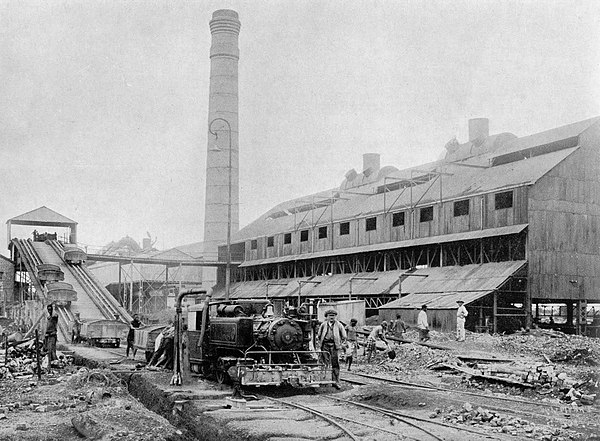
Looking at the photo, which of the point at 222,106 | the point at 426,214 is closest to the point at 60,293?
the point at 426,214

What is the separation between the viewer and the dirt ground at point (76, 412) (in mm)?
12430

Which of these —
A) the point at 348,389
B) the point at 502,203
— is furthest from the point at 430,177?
the point at 348,389

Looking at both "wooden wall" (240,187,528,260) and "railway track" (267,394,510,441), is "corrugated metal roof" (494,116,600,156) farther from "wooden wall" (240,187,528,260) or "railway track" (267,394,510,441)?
"railway track" (267,394,510,441)

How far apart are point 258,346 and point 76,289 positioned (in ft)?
100

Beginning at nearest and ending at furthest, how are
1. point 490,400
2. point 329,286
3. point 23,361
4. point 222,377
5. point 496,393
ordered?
1. point 490,400
2. point 496,393
3. point 222,377
4. point 23,361
5. point 329,286

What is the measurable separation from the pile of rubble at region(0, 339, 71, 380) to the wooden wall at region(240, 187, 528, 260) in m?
22.0

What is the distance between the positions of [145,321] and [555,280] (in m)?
23.9

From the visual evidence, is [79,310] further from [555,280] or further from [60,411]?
[60,411]

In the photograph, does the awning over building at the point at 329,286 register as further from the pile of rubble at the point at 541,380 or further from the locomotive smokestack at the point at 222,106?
the pile of rubble at the point at 541,380

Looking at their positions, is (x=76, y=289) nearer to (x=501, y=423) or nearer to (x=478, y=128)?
(x=478, y=128)

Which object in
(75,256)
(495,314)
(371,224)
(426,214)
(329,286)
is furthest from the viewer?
(75,256)

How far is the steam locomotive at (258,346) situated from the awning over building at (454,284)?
16758mm

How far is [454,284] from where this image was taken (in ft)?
119

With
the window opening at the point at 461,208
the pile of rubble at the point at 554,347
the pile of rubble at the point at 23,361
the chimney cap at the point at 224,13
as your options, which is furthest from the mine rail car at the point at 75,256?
the pile of rubble at the point at 554,347
